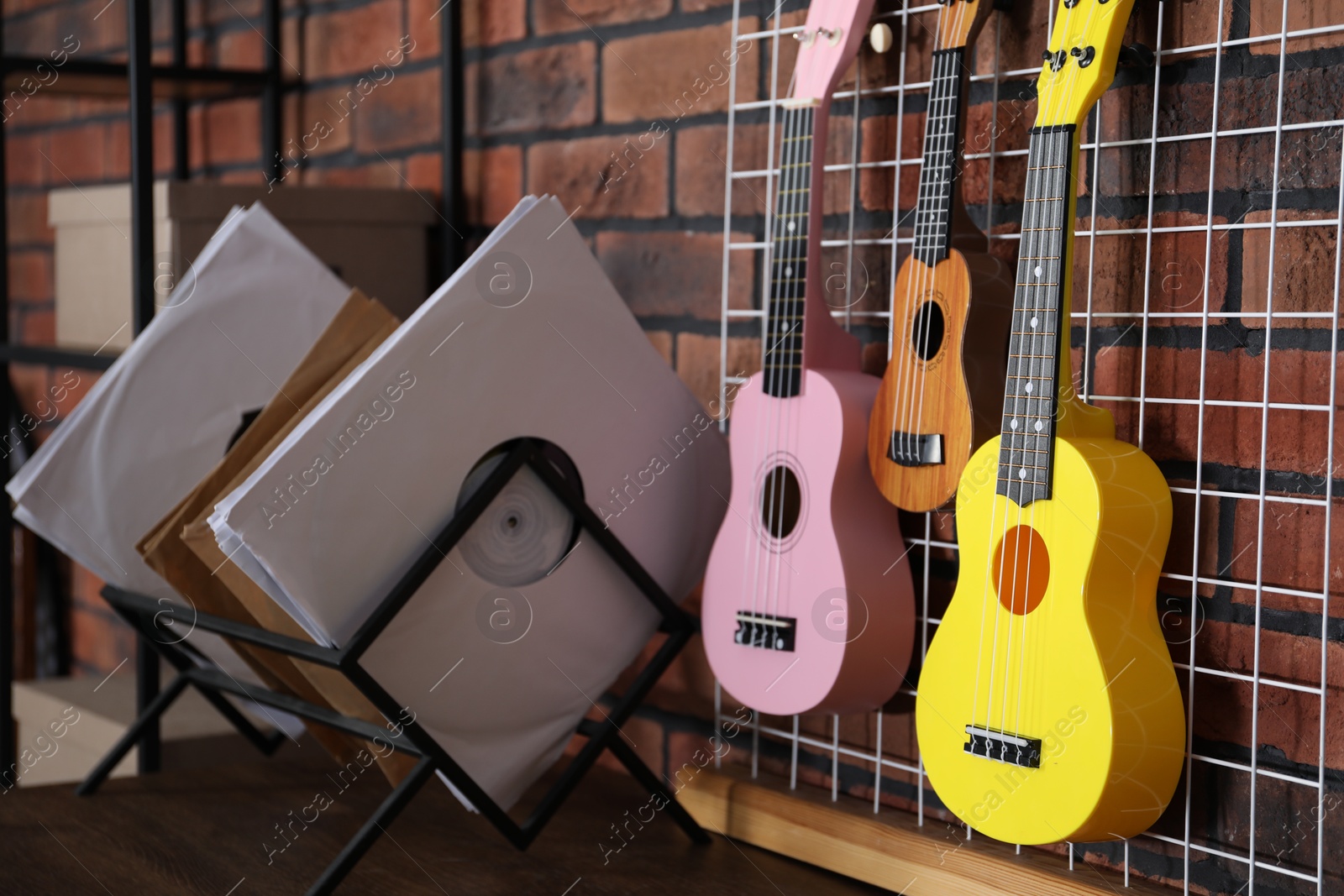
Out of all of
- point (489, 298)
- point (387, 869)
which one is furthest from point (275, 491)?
point (387, 869)

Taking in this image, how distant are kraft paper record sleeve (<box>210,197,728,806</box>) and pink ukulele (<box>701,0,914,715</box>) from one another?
6 cm

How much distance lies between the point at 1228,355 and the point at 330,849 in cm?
70

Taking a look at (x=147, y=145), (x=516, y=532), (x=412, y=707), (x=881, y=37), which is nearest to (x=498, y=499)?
(x=516, y=532)

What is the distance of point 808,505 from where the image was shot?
0.90m

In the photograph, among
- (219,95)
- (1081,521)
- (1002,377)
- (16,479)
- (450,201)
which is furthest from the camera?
(219,95)

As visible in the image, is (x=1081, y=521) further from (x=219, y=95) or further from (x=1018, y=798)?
(x=219, y=95)

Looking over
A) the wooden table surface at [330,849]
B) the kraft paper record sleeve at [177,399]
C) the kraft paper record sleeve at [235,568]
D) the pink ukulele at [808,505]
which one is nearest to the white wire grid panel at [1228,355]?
the pink ukulele at [808,505]

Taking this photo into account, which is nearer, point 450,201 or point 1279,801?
Answer: point 1279,801

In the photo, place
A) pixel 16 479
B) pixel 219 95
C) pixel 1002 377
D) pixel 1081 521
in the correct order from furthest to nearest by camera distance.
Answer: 1. pixel 219 95
2. pixel 16 479
3. pixel 1002 377
4. pixel 1081 521

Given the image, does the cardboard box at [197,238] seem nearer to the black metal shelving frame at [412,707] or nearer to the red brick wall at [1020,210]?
the red brick wall at [1020,210]

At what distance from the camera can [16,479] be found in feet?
3.34

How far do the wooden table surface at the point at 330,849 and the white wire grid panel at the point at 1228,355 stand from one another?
0.27 m

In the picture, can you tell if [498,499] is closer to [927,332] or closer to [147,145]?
[927,332]

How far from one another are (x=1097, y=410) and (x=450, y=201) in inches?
31.4
